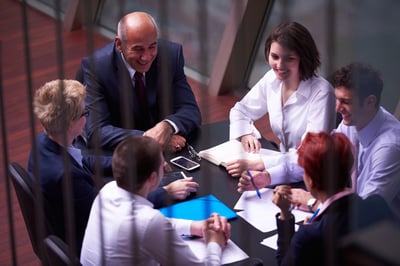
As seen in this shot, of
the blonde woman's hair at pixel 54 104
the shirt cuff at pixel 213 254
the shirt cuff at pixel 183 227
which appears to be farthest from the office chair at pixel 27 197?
the shirt cuff at pixel 213 254

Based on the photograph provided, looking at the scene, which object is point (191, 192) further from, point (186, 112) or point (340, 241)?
point (340, 241)

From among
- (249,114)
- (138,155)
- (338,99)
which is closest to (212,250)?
(138,155)

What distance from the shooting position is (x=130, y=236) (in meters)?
2.64

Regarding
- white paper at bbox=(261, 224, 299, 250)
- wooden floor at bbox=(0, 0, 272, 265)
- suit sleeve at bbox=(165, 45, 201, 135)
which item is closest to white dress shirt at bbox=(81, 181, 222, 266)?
white paper at bbox=(261, 224, 299, 250)

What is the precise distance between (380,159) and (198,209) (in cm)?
71

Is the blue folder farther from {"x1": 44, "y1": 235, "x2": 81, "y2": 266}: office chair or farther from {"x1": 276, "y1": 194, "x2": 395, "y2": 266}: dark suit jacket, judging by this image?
{"x1": 44, "y1": 235, "x2": 81, "y2": 266}: office chair

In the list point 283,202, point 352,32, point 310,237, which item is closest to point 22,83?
point 283,202

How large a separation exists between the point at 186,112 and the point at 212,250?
3.89ft

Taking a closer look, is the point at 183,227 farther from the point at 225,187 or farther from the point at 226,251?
the point at 225,187

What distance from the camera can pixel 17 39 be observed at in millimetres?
6855

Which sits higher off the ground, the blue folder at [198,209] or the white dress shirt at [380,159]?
the white dress shirt at [380,159]

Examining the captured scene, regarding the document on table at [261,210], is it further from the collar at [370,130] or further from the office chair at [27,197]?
the office chair at [27,197]

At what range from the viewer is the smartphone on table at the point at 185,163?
344 cm

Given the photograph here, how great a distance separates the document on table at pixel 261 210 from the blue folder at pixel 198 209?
52mm
